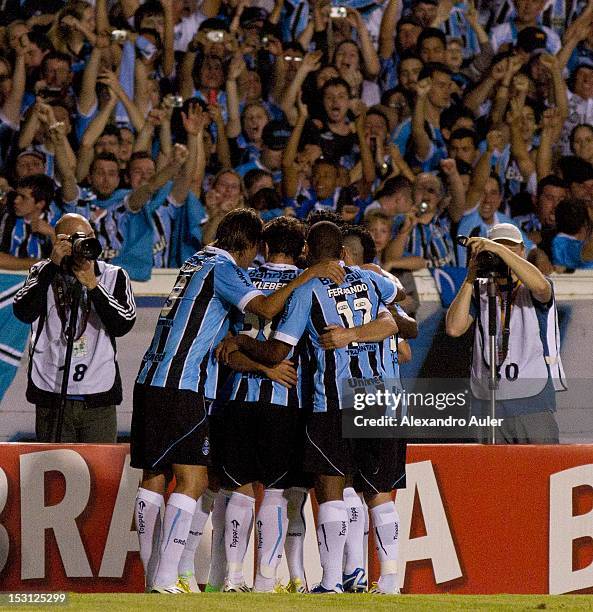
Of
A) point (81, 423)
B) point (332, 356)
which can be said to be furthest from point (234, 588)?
point (81, 423)

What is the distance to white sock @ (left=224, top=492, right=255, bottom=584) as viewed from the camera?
506 centimetres

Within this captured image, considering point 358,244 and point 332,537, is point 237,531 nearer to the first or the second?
point 332,537

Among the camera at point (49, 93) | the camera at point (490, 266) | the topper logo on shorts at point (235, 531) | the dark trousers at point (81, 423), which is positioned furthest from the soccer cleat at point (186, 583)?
the camera at point (49, 93)

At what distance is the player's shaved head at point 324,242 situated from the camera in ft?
16.9

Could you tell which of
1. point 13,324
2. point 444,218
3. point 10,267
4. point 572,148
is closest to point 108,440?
point 13,324

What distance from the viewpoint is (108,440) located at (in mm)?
6082

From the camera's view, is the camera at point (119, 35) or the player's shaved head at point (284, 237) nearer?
the player's shaved head at point (284, 237)

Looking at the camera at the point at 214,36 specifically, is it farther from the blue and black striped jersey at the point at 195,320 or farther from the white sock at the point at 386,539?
the white sock at the point at 386,539

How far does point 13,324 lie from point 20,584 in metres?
1.89

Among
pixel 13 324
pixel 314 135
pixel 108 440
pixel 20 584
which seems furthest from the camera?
pixel 314 135

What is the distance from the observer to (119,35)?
30.6 feet

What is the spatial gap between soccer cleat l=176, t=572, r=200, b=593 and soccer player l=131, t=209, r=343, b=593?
0.05 meters

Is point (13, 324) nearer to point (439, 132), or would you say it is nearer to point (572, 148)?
point (439, 132)

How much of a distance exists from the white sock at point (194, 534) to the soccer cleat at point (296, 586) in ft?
1.49
